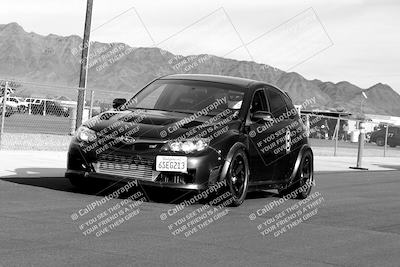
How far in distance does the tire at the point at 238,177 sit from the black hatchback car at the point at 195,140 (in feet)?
0.04

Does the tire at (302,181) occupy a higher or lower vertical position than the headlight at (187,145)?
lower

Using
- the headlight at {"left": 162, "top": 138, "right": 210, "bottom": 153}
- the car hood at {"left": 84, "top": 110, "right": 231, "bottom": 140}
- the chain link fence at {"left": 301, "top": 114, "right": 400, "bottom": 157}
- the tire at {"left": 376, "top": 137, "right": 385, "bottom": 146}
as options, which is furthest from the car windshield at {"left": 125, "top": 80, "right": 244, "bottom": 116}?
the tire at {"left": 376, "top": 137, "right": 385, "bottom": 146}

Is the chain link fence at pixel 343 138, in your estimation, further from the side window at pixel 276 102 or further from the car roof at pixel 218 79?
the car roof at pixel 218 79

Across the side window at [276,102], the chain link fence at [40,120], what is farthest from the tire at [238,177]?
the chain link fence at [40,120]

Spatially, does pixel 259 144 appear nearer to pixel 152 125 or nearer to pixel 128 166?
pixel 152 125

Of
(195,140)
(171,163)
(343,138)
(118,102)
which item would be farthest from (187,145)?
(343,138)

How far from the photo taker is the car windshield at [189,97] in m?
9.98

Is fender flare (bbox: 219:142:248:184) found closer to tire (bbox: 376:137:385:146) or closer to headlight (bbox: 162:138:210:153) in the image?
headlight (bbox: 162:138:210:153)

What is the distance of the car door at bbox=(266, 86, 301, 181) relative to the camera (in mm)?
10617

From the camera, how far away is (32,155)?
15.5 m

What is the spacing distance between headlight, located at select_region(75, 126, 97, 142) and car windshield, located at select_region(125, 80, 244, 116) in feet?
3.38

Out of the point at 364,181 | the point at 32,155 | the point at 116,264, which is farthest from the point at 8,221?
the point at 364,181

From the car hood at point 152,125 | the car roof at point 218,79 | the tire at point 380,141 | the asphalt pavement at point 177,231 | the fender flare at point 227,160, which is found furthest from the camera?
the tire at point 380,141

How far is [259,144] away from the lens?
33.1 ft
